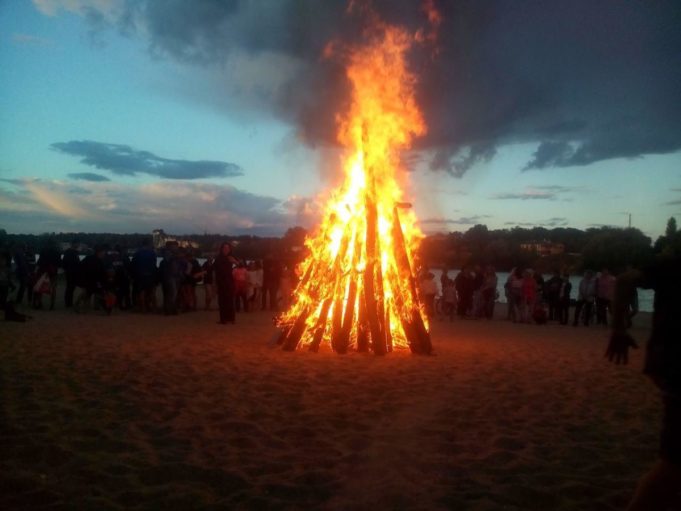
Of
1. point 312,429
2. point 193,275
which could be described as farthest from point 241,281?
point 312,429

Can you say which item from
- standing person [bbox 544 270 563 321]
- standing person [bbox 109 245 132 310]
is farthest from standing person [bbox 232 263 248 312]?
standing person [bbox 544 270 563 321]

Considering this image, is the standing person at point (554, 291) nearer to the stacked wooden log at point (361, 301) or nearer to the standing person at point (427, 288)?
the standing person at point (427, 288)

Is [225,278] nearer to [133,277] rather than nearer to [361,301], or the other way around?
[133,277]

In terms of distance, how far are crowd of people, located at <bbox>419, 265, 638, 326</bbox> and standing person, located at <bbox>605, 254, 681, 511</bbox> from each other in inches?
526

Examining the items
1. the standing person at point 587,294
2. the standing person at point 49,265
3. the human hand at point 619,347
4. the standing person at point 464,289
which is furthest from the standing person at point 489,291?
the human hand at point 619,347

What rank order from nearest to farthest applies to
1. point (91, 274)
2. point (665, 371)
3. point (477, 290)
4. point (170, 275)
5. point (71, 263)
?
point (665, 371)
point (91, 274)
point (170, 275)
point (71, 263)
point (477, 290)

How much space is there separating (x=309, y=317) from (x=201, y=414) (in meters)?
4.95

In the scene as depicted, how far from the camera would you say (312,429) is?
6.10m

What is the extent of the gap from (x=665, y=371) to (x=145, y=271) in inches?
580

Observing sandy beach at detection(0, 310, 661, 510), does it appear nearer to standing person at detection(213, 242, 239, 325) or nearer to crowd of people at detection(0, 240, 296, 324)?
standing person at detection(213, 242, 239, 325)

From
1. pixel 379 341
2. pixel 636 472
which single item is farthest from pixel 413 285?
pixel 636 472

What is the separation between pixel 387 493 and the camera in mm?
4582

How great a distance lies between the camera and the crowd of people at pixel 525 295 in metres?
17.7

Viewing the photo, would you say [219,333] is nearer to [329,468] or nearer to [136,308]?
[136,308]
